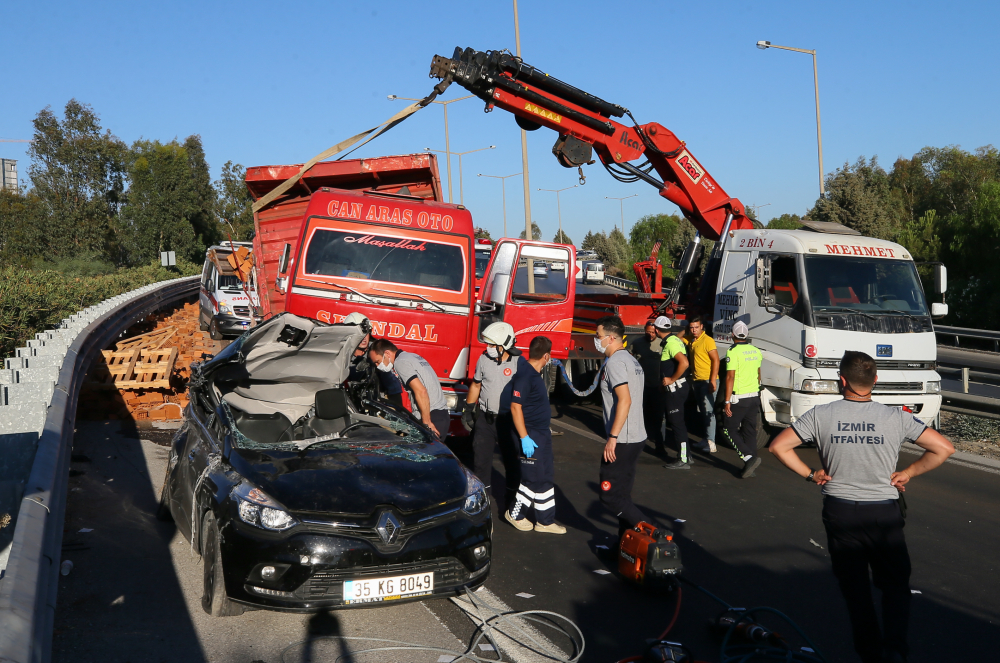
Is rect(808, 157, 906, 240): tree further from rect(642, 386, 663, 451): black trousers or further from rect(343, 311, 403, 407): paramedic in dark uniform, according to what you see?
rect(343, 311, 403, 407): paramedic in dark uniform

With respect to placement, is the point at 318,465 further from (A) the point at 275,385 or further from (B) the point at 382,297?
(B) the point at 382,297

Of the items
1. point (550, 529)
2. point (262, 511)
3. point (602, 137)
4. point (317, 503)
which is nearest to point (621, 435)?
point (550, 529)

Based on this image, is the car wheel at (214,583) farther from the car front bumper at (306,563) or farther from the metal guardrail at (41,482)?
the metal guardrail at (41,482)

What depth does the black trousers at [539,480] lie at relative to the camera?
6.58 meters

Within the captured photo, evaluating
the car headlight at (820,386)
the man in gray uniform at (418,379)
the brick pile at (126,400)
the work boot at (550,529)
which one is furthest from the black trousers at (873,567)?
the brick pile at (126,400)

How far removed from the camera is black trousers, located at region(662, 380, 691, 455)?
31.5ft

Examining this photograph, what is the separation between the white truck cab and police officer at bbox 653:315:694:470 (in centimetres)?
105

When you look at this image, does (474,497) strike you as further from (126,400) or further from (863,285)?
(126,400)

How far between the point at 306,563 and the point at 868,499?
2.91 m

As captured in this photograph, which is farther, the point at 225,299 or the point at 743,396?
the point at 225,299

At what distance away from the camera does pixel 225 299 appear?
1770 cm

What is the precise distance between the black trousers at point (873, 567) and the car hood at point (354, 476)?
218 cm

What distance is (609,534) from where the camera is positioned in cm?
682

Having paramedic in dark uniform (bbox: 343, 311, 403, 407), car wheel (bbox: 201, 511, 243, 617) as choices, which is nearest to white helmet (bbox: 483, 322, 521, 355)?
paramedic in dark uniform (bbox: 343, 311, 403, 407)
